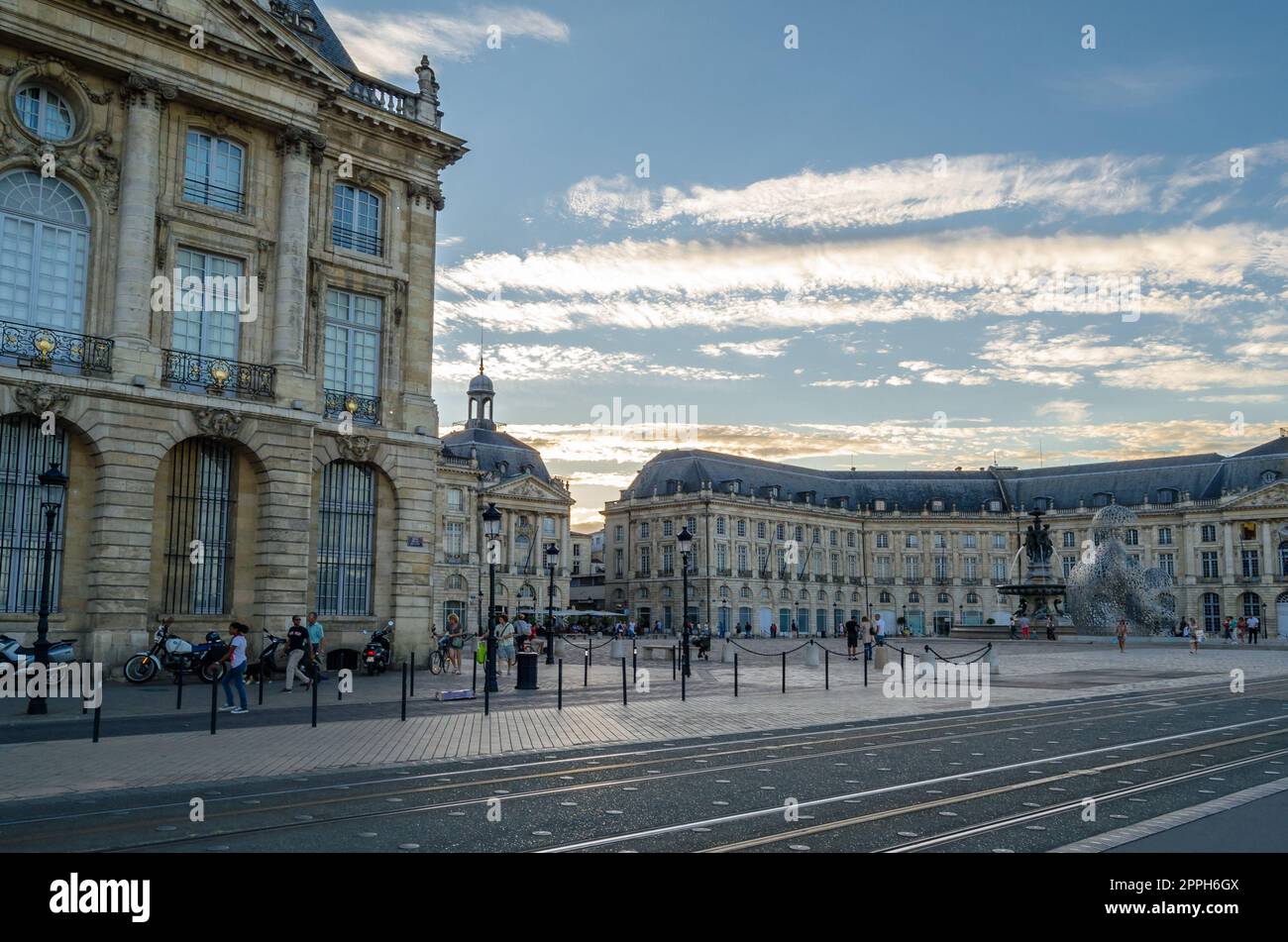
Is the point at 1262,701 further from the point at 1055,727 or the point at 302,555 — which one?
the point at 302,555

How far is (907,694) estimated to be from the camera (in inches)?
1018

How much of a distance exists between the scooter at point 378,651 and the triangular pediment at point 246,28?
15718mm

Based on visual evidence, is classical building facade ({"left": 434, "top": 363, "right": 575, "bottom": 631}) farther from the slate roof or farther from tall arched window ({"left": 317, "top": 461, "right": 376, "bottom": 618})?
tall arched window ({"left": 317, "top": 461, "right": 376, "bottom": 618})

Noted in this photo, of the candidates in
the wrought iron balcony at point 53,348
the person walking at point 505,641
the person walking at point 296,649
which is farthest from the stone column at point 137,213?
the person walking at point 505,641

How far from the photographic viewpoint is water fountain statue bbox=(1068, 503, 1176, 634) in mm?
65688

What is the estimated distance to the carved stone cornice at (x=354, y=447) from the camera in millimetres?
30969

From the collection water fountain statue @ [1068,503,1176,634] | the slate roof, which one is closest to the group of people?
water fountain statue @ [1068,503,1176,634]

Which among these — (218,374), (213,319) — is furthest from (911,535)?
(218,374)

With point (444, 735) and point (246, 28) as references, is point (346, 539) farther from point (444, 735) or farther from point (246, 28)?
point (444, 735)

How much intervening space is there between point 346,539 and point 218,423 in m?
5.55

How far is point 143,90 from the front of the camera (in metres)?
26.8

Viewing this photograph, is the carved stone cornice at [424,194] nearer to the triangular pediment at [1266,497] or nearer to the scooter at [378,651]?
the scooter at [378,651]
